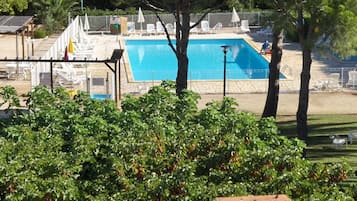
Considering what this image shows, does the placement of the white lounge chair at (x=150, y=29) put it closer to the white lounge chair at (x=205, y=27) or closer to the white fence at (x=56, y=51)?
the white lounge chair at (x=205, y=27)

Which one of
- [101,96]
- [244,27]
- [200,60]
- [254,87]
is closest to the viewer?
[101,96]

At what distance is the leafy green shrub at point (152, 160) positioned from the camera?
28.9 feet

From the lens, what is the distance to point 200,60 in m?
35.2

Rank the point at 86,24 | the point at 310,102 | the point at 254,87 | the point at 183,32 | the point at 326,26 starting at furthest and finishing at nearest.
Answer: the point at 86,24, the point at 254,87, the point at 310,102, the point at 183,32, the point at 326,26

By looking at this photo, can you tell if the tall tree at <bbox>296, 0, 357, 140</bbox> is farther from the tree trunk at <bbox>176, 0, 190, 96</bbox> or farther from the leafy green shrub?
the leafy green shrub

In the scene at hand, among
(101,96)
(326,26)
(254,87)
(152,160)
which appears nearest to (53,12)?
(254,87)

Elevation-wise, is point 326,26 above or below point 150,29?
above

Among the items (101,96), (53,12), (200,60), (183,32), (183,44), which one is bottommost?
(101,96)

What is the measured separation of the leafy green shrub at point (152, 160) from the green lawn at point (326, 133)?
4.86 meters

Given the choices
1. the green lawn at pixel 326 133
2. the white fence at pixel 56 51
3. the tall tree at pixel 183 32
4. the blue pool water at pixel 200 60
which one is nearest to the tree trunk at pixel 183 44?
the tall tree at pixel 183 32

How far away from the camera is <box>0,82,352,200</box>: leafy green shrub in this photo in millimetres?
8805

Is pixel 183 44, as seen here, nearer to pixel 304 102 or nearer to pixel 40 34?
pixel 304 102

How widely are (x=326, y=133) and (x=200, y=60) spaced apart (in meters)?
15.6

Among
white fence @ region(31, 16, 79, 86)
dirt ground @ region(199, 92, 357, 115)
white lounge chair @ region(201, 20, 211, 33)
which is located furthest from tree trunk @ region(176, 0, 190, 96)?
white lounge chair @ region(201, 20, 211, 33)
